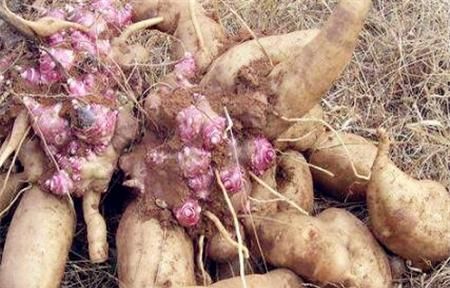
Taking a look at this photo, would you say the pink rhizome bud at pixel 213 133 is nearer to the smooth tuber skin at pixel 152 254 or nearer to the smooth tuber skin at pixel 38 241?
the smooth tuber skin at pixel 152 254

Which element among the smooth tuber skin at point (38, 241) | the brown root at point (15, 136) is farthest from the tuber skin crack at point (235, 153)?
the brown root at point (15, 136)

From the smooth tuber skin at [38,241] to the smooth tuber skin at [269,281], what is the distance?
0.40 meters

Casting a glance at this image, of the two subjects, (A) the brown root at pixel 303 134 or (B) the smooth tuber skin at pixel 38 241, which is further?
(A) the brown root at pixel 303 134

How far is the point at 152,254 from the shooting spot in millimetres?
2080

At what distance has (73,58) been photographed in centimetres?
221

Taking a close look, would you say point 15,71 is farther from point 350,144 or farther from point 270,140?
point 350,144

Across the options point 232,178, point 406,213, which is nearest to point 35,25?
point 232,178

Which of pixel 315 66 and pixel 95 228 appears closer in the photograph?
pixel 315 66

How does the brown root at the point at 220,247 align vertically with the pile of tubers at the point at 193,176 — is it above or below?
below

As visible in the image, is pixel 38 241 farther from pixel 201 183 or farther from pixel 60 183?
pixel 201 183

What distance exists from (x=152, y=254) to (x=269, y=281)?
0.30m

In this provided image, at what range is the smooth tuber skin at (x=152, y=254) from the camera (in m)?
2.06

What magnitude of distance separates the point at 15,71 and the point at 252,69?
0.63m

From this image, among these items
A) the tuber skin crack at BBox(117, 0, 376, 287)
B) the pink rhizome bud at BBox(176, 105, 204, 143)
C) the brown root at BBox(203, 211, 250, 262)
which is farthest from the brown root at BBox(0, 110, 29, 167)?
the brown root at BBox(203, 211, 250, 262)
